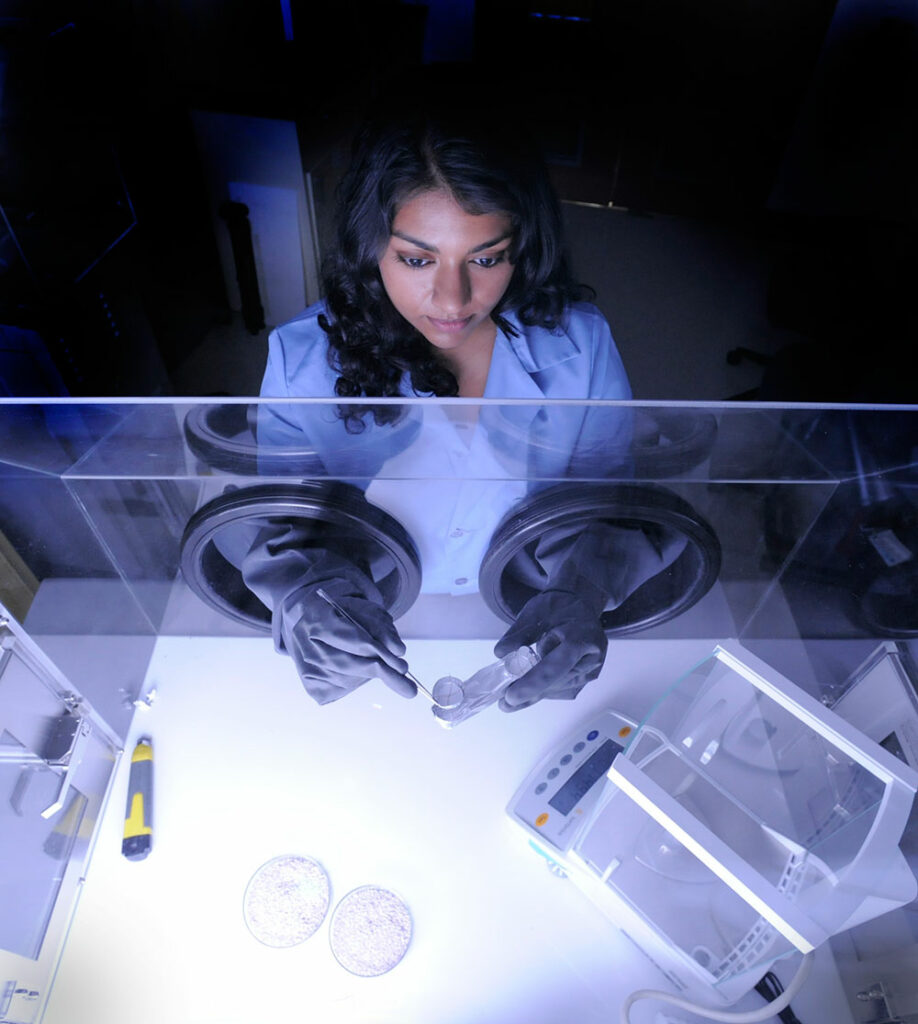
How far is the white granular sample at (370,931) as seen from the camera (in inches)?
39.0

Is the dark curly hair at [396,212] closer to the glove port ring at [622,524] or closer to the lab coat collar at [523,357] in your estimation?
the lab coat collar at [523,357]

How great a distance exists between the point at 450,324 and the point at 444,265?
0.09m

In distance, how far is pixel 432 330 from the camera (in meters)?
0.96

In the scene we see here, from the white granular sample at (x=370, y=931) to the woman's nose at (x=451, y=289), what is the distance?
2.48 feet

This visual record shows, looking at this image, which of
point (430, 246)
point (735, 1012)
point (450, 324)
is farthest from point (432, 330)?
point (735, 1012)

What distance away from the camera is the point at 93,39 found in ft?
2.69

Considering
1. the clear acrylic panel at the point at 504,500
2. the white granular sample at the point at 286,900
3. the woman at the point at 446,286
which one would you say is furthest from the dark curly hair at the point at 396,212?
the white granular sample at the point at 286,900

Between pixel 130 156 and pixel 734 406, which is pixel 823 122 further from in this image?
pixel 130 156

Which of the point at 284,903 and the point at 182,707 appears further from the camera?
the point at 182,707

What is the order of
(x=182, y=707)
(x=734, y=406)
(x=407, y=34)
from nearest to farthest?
(x=407, y=34) < (x=734, y=406) < (x=182, y=707)

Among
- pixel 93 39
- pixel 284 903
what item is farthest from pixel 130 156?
pixel 284 903

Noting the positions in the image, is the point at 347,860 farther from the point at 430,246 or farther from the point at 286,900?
the point at 430,246

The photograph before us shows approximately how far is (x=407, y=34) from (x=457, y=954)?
3.51ft

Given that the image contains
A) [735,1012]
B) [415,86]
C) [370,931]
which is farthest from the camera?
[370,931]
